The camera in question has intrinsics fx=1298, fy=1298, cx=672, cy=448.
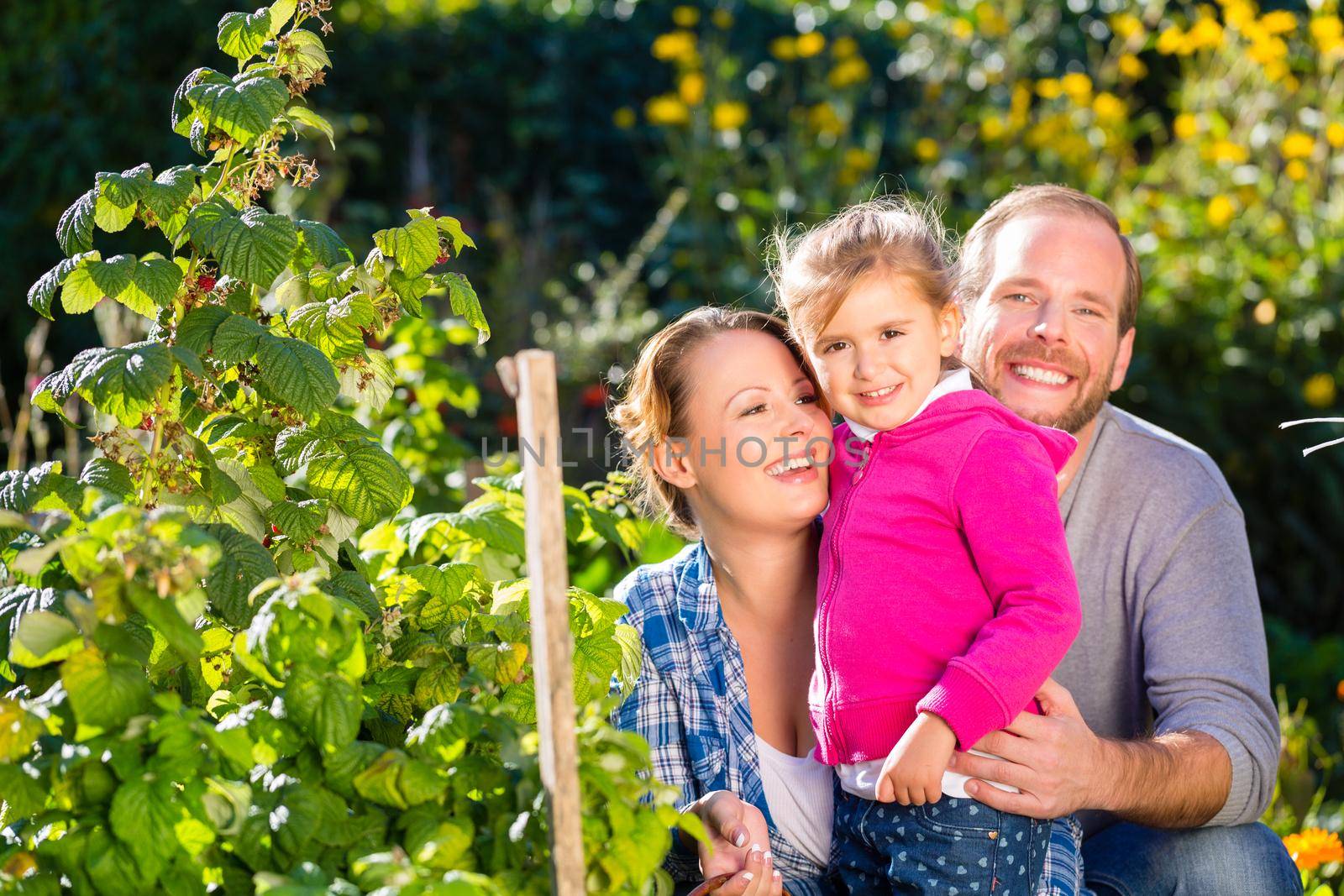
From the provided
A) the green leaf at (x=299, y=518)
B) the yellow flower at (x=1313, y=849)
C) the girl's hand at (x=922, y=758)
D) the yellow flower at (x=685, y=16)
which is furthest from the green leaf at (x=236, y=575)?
the yellow flower at (x=685, y=16)

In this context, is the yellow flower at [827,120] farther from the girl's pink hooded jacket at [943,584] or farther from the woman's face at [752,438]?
the girl's pink hooded jacket at [943,584]

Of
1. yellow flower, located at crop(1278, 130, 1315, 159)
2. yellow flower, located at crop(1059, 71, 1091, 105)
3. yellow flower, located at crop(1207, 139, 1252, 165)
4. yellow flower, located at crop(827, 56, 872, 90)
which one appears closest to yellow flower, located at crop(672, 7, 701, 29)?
yellow flower, located at crop(827, 56, 872, 90)

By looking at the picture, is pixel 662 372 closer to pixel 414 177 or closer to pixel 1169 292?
pixel 1169 292

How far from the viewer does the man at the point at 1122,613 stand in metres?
1.99

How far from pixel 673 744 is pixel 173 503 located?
864 millimetres

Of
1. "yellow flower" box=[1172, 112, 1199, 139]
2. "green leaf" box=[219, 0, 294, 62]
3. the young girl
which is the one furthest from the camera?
"yellow flower" box=[1172, 112, 1199, 139]

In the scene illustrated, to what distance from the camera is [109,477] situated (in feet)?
5.30

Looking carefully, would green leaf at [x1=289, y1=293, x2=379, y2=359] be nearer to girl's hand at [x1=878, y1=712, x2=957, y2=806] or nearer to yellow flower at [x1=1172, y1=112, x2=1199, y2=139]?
Result: girl's hand at [x1=878, y1=712, x2=957, y2=806]

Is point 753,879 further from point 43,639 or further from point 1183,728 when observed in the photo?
point 43,639

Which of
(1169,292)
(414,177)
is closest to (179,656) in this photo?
(1169,292)

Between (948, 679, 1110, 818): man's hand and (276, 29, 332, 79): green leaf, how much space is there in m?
1.28

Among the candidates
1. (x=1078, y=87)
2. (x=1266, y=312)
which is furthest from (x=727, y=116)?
(x=1266, y=312)

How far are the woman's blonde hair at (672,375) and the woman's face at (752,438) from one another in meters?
0.02

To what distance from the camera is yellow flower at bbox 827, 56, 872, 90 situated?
5355 mm
